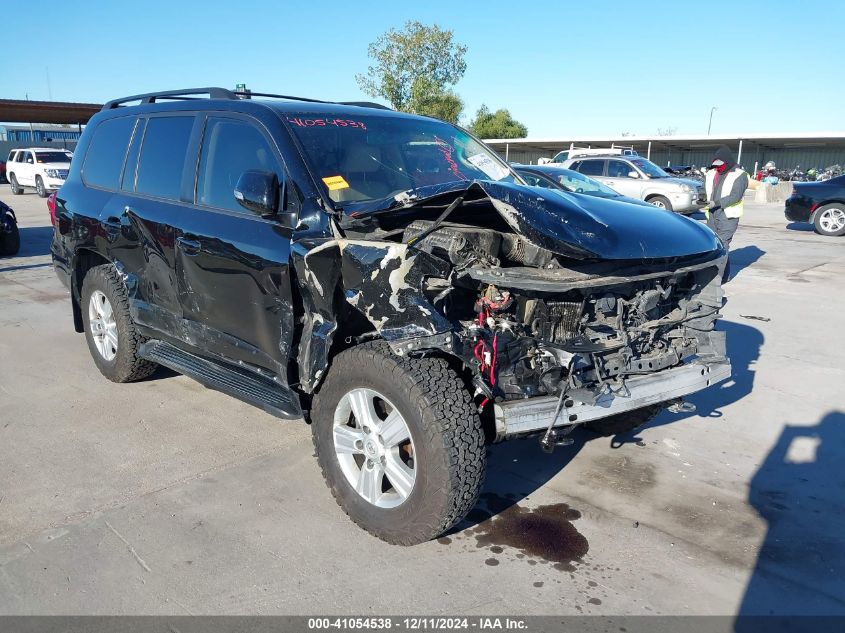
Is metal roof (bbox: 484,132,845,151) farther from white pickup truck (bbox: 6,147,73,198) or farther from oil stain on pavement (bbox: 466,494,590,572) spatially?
oil stain on pavement (bbox: 466,494,590,572)

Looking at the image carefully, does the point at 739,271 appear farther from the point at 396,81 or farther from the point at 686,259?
the point at 396,81

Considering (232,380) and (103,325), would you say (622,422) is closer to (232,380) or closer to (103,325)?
(232,380)

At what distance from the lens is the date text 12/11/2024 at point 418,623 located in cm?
268

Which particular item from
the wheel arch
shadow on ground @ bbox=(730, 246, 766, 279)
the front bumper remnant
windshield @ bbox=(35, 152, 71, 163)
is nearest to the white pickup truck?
windshield @ bbox=(35, 152, 71, 163)

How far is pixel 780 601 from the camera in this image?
286 centimetres

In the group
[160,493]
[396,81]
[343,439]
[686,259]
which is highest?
[396,81]

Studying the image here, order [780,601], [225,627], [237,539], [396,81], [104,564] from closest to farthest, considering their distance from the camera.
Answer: [225,627] < [780,601] < [104,564] < [237,539] < [396,81]

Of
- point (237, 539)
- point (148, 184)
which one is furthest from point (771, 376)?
point (148, 184)

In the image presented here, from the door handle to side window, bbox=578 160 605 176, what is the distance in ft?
53.6

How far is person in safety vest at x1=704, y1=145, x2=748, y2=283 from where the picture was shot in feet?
29.9

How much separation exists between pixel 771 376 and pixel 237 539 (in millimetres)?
4566

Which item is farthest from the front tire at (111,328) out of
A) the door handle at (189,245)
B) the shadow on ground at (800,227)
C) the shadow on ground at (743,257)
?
the shadow on ground at (800,227)

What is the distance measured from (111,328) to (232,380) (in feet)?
5.89

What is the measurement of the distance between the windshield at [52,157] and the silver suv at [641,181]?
19.6 metres
